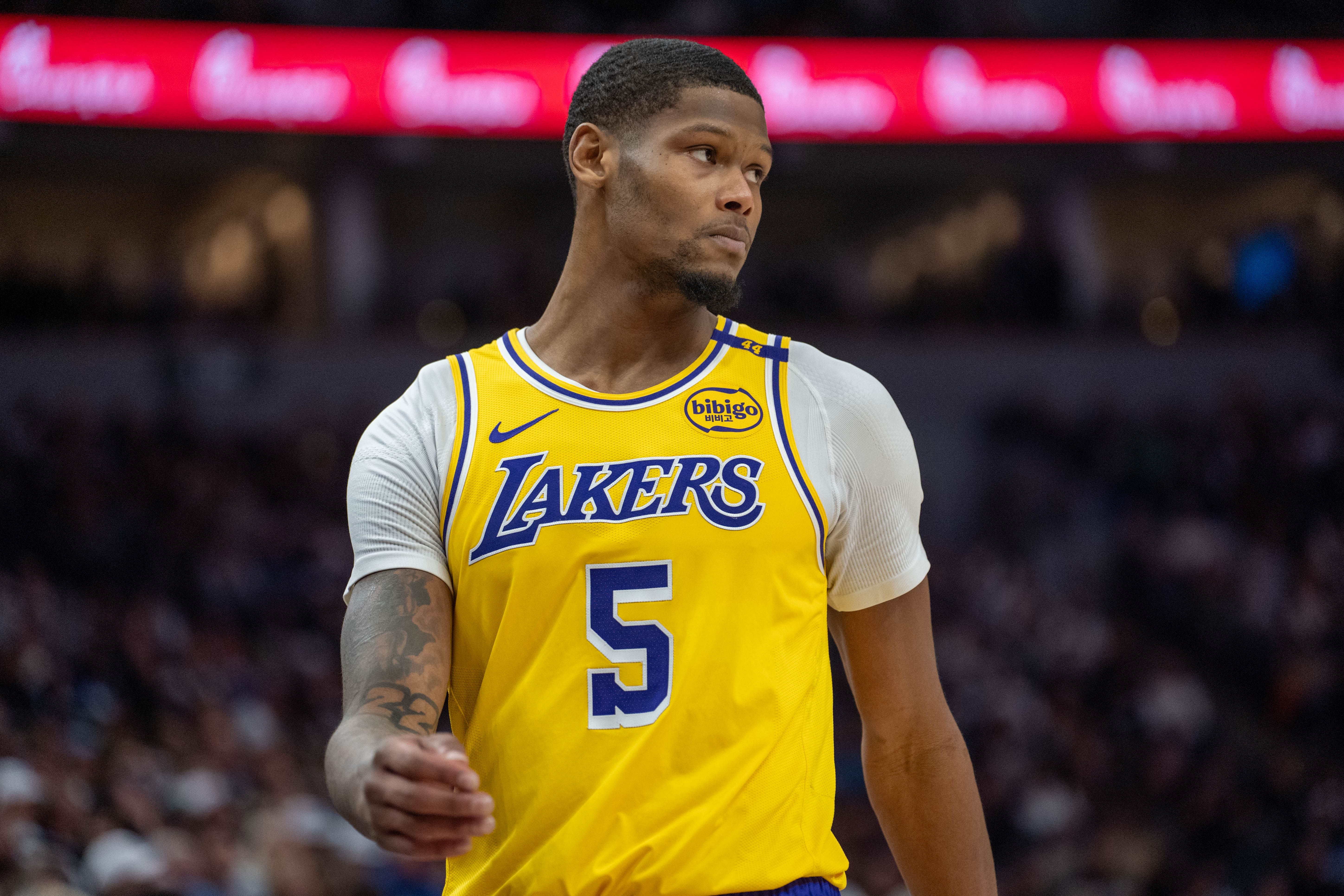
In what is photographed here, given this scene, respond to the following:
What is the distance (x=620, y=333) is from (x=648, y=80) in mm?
439

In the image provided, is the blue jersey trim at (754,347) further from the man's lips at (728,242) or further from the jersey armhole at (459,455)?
the jersey armhole at (459,455)

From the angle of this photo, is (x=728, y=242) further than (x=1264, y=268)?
No

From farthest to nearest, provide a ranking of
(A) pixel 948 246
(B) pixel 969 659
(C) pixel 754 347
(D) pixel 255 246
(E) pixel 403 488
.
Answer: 1. (A) pixel 948 246
2. (D) pixel 255 246
3. (B) pixel 969 659
4. (C) pixel 754 347
5. (E) pixel 403 488

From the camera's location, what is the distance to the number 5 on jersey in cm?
200

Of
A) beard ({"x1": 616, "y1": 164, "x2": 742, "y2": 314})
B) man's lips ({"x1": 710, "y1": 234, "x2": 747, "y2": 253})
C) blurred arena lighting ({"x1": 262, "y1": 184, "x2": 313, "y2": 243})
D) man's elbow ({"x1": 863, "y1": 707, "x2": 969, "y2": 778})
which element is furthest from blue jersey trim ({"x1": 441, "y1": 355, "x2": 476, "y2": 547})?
blurred arena lighting ({"x1": 262, "y1": 184, "x2": 313, "y2": 243})

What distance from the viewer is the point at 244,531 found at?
426 inches

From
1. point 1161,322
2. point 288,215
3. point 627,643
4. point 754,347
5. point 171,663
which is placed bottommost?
point 171,663

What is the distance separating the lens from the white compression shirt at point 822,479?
6.88ft

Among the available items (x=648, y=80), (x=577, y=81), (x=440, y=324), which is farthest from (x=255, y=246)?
(x=648, y=80)

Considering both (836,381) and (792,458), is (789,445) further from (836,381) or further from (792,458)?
(836,381)

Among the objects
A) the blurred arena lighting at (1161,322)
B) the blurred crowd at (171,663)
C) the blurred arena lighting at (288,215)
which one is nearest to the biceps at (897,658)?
the blurred crowd at (171,663)

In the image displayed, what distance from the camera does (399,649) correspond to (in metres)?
1.99

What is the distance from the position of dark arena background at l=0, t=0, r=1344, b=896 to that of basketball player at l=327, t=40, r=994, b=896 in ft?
17.0

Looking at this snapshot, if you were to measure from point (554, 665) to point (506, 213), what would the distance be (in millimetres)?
15270
